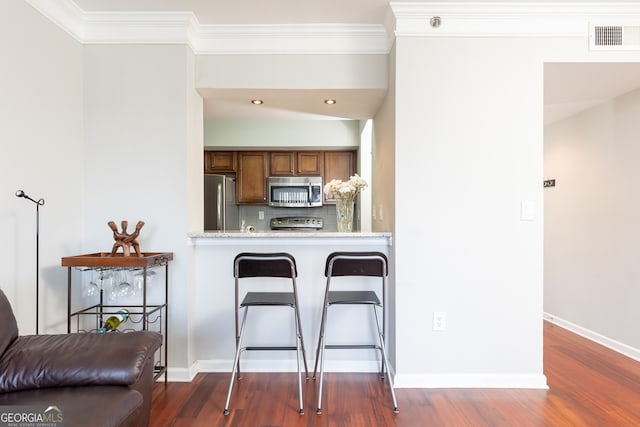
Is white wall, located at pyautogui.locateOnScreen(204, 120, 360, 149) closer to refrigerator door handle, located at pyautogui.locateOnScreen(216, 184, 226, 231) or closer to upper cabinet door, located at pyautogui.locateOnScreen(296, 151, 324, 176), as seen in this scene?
upper cabinet door, located at pyautogui.locateOnScreen(296, 151, 324, 176)

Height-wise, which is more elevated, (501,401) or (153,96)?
(153,96)

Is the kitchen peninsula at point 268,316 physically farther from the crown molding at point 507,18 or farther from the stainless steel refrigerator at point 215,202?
the crown molding at point 507,18

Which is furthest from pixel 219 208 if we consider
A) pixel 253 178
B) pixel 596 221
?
pixel 596 221

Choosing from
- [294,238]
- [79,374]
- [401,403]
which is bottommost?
[401,403]

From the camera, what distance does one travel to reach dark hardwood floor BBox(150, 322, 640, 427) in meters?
2.04

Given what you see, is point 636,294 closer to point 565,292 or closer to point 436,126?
point 565,292

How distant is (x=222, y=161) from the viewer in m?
5.10

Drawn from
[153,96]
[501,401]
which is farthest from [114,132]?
[501,401]

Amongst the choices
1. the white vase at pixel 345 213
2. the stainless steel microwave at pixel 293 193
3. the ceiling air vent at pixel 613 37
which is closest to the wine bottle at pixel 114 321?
the white vase at pixel 345 213

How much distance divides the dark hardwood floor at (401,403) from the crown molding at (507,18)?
2353mm

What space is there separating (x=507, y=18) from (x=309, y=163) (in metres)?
3.09

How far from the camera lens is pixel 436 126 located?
2.44 metres

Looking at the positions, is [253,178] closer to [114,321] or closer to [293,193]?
[293,193]

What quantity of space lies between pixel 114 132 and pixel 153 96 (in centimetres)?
37
